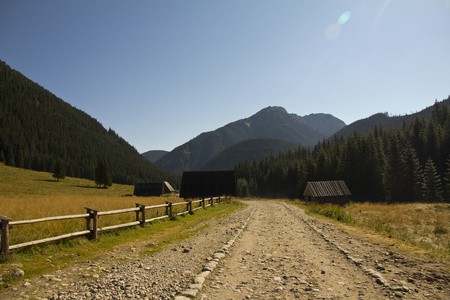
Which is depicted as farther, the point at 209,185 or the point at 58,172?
the point at 58,172

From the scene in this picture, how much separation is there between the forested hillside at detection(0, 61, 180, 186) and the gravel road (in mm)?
115215

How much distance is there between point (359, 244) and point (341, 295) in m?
6.26

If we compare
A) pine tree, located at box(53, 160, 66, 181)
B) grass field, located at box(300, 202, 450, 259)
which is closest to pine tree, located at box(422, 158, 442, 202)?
grass field, located at box(300, 202, 450, 259)

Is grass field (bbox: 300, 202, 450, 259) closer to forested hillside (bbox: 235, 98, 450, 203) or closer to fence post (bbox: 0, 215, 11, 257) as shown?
fence post (bbox: 0, 215, 11, 257)

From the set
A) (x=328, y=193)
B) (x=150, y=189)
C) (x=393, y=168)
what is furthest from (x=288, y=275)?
(x=150, y=189)

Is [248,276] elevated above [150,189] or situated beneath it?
elevated above

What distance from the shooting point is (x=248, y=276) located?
632cm

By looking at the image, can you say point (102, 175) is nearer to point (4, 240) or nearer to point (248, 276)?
point (4, 240)

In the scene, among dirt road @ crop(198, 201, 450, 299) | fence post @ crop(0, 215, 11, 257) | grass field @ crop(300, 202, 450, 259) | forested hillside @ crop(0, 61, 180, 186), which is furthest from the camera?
forested hillside @ crop(0, 61, 180, 186)

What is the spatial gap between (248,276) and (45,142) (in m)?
175

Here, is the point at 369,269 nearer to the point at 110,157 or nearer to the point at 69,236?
the point at 69,236

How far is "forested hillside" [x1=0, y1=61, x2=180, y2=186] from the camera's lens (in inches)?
4414

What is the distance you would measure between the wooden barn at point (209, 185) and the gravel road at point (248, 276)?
126 feet

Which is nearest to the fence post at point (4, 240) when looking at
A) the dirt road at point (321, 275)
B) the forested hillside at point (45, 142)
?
the dirt road at point (321, 275)
